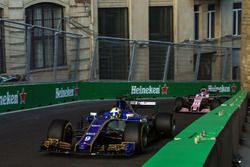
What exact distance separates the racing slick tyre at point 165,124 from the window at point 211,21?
24823 mm

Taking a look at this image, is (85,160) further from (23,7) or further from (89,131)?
(23,7)

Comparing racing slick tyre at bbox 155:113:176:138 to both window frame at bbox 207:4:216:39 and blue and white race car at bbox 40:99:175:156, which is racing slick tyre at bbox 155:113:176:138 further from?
window frame at bbox 207:4:216:39

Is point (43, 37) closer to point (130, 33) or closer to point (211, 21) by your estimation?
point (130, 33)

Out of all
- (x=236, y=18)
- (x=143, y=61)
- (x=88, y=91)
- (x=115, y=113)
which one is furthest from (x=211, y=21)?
(x=115, y=113)

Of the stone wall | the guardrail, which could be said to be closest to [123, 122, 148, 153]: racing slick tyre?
the guardrail

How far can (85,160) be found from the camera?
29.2 ft

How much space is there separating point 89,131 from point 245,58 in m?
14.5

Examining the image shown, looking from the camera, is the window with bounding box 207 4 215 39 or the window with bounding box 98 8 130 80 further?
the window with bounding box 207 4 215 39

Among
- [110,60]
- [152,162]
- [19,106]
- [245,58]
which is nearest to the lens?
[152,162]

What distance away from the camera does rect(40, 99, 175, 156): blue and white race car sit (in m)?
9.03

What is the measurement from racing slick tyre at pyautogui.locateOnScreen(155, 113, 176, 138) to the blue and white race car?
11.4 inches

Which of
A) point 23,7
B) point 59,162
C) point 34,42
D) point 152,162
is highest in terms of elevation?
point 23,7

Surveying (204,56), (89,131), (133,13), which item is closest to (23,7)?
(133,13)

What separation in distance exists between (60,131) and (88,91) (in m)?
10.9
